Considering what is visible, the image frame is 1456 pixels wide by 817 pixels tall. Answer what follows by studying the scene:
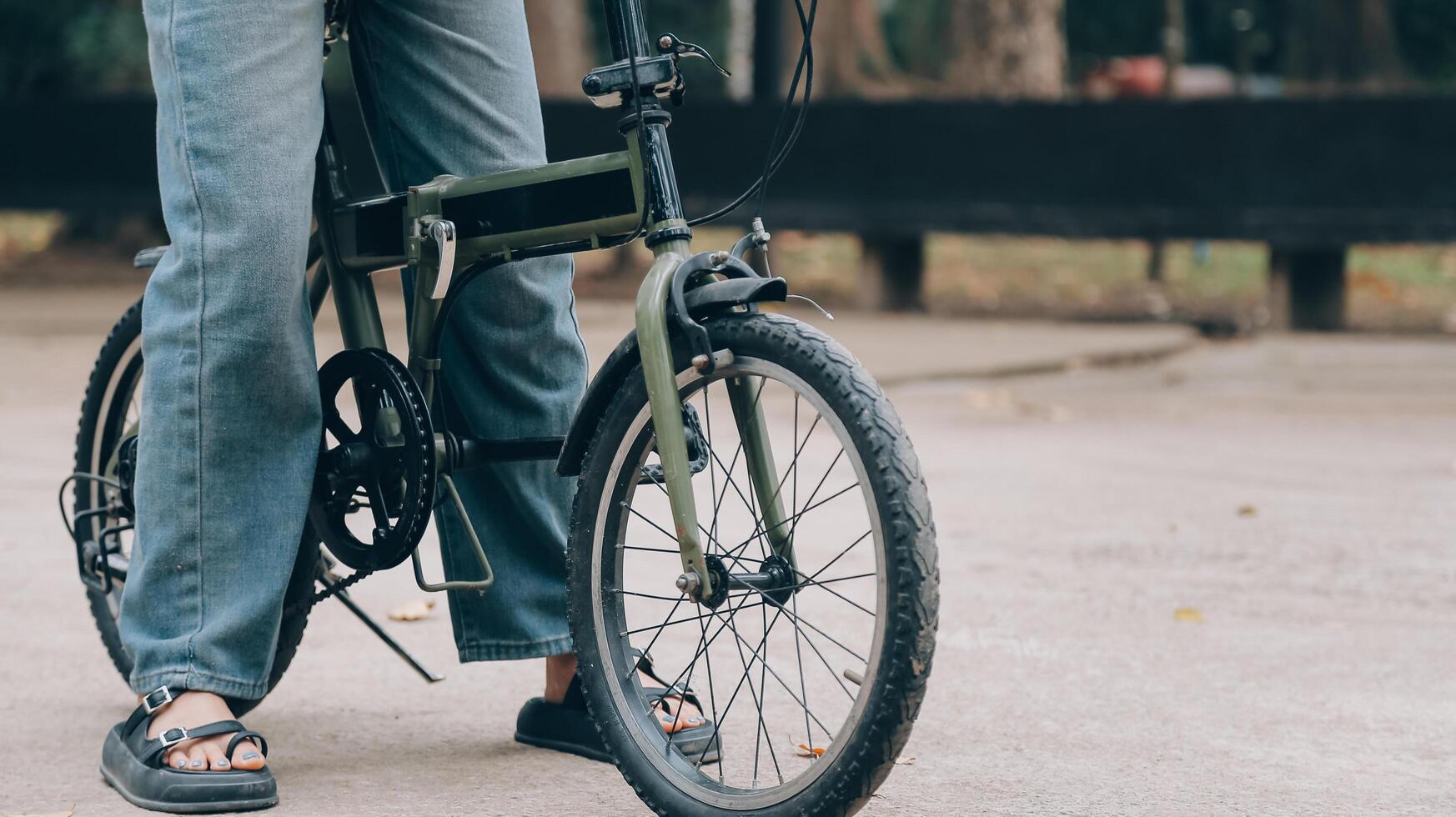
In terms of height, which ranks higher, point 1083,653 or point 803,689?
point 803,689

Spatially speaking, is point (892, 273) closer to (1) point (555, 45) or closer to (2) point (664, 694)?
(1) point (555, 45)

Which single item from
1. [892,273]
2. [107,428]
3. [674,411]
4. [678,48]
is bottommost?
[892,273]

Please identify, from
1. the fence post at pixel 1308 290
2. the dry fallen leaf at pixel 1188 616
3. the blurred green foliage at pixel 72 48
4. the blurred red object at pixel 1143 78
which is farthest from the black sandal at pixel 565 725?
the blurred red object at pixel 1143 78

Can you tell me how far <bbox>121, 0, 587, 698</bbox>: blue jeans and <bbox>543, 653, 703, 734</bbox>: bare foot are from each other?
0.06 m

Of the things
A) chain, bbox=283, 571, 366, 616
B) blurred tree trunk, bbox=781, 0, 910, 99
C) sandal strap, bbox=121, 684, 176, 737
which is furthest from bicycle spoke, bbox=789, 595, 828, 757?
blurred tree trunk, bbox=781, 0, 910, 99

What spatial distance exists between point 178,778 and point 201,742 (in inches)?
2.3

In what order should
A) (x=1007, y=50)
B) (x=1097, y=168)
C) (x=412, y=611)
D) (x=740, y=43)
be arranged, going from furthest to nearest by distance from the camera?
1. (x=740, y=43)
2. (x=1007, y=50)
3. (x=1097, y=168)
4. (x=412, y=611)

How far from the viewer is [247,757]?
254 cm

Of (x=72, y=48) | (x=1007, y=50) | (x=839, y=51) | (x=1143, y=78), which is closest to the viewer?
(x=1007, y=50)

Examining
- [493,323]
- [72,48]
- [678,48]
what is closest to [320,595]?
[493,323]

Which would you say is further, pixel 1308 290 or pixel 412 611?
pixel 1308 290

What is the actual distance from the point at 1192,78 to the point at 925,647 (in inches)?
1503

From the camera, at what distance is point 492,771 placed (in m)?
2.71

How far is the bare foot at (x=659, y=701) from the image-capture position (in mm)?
2566
